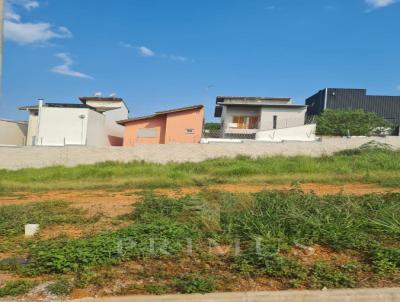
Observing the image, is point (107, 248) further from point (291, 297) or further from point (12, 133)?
point (12, 133)

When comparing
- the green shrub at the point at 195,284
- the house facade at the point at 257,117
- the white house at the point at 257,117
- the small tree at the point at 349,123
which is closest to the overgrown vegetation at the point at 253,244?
the green shrub at the point at 195,284

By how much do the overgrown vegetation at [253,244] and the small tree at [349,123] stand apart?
21.8m

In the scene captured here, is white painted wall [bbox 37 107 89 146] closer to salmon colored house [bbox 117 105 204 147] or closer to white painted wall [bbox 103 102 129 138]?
salmon colored house [bbox 117 105 204 147]

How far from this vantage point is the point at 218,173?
48.3ft

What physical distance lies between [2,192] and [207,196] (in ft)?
24.8

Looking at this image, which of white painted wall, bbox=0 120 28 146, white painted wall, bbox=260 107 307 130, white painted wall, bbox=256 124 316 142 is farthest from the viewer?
white painted wall, bbox=260 107 307 130

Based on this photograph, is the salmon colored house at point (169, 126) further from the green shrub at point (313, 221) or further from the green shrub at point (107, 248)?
the green shrub at point (107, 248)

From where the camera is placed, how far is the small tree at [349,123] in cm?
2622

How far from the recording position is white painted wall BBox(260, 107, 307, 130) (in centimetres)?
2911

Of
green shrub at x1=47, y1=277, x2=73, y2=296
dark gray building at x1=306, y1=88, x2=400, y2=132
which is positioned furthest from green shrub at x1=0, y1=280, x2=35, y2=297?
dark gray building at x1=306, y1=88, x2=400, y2=132

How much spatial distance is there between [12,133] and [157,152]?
18293 millimetres

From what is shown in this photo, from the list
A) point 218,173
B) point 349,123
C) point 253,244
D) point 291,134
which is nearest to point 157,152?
point 218,173

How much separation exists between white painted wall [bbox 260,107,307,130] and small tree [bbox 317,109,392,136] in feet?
6.67

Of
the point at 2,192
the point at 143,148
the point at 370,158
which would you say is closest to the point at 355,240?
the point at 2,192
